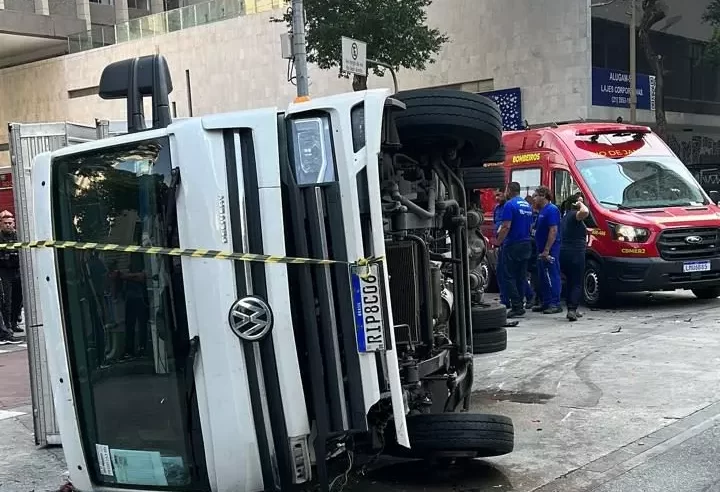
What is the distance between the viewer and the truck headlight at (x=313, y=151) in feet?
11.5

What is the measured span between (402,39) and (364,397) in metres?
21.9

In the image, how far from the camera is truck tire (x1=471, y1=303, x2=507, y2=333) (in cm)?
611

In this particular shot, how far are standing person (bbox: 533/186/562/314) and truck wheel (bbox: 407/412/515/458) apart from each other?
263 inches

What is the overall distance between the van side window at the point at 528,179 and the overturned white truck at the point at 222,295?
8.99 meters

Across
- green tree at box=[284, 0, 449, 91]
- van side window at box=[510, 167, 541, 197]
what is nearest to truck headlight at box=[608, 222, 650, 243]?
van side window at box=[510, 167, 541, 197]

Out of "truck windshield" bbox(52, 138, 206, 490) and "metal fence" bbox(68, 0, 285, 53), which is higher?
"metal fence" bbox(68, 0, 285, 53)

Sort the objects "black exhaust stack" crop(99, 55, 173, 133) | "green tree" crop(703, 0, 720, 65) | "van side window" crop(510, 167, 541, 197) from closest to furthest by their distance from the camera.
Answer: "black exhaust stack" crop(99, 55, 173, 133)
"van side window" crop(510, 167, 541, 197)
"green tree" crop(703, 0, 720, 65)

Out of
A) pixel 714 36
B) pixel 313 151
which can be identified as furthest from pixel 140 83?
pixel 714 36

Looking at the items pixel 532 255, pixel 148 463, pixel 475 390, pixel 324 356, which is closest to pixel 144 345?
pixel 148 463

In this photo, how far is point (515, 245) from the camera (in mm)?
10711

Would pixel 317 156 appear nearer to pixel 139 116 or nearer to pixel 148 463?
pixel 139 116

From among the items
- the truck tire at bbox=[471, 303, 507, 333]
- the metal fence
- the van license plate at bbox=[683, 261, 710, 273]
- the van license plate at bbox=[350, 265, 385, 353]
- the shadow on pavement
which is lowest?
the shadow on pavement

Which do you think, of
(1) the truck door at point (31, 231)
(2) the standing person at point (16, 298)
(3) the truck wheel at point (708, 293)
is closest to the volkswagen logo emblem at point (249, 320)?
(1) the truck door at point (31, 231)

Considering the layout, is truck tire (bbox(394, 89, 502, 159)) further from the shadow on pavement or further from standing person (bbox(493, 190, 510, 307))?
standing person (bbox(493, 190, 510, 307))
